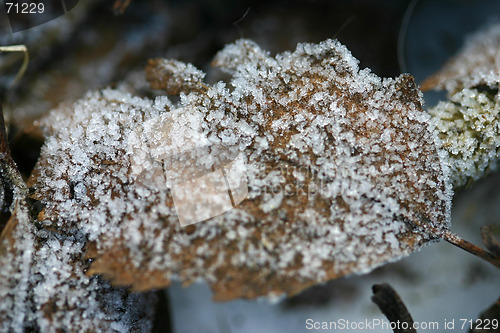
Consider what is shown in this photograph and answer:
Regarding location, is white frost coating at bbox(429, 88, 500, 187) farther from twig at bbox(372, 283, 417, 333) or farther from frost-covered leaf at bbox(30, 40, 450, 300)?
twig at bbox(372, 283, 417, 333)

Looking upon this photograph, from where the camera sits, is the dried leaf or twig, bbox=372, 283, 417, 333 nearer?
twig, bbox=372, 283, 417, 333

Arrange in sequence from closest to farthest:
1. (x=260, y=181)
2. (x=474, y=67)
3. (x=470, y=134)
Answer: (x=260, y=181), (x=470, y=134), (x=474, y=67)

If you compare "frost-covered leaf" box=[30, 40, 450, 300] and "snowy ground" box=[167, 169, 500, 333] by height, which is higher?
"frost-covered leaf" box=[30, 40, 450, 300]

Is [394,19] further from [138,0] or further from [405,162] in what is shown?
[138,0]

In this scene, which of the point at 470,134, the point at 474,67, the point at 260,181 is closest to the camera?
the point at 260,181

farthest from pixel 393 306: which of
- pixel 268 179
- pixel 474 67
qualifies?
pixel 474 67

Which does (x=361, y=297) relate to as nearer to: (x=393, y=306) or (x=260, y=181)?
(x=393, y=306)

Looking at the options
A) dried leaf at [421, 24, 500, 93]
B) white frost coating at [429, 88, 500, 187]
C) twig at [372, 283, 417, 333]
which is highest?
dried leaf at [421, 24, 500, 93]

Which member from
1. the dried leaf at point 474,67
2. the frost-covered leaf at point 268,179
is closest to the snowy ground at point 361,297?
the dried leaf at point 474,67

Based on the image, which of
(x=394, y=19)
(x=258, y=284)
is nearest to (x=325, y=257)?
(x=258, y=284)

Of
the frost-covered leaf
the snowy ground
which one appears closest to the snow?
the frost-covered leaf
